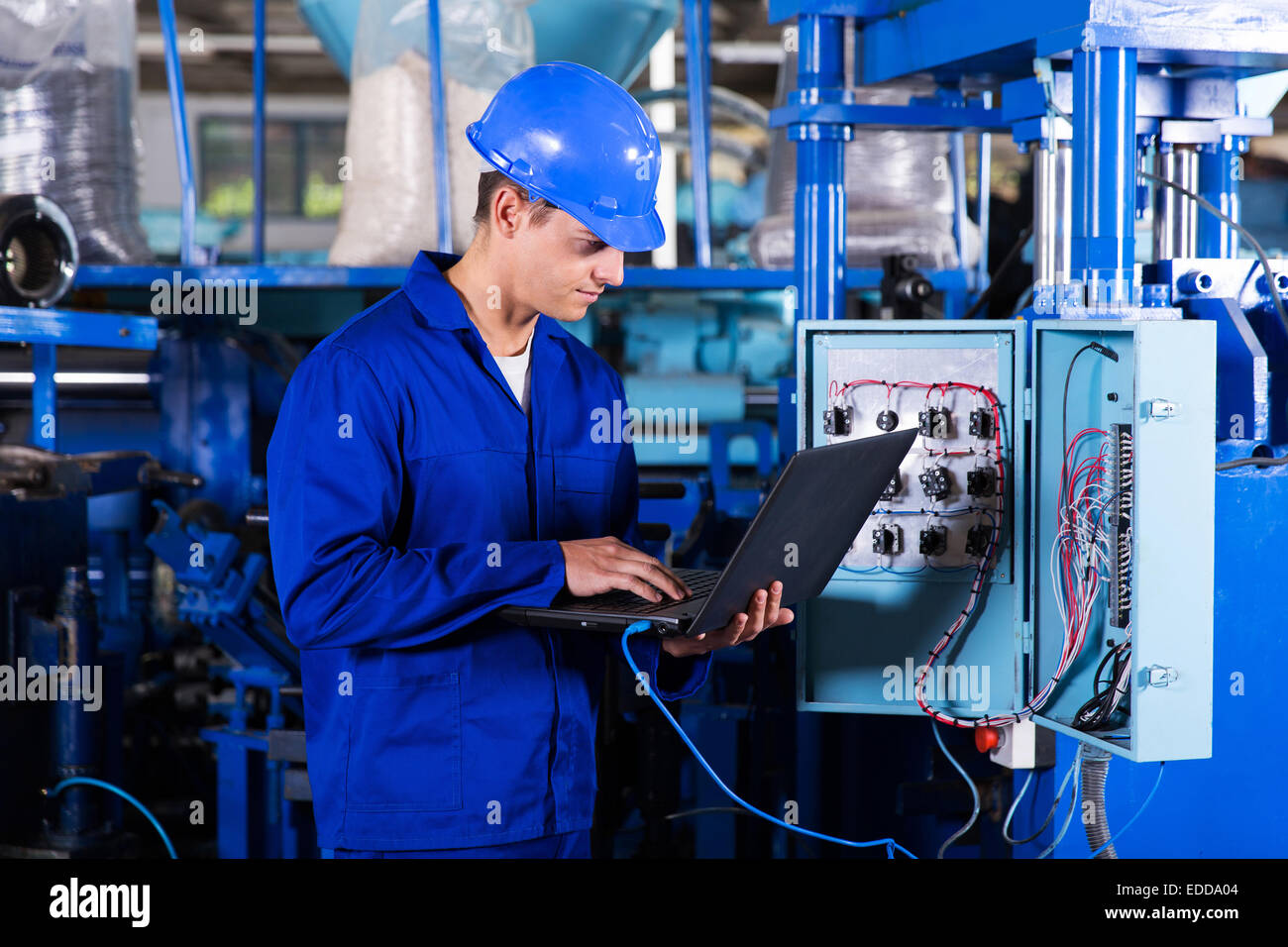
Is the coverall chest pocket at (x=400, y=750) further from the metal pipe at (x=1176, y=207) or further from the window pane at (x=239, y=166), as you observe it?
the window pane at (x=239, y=166)

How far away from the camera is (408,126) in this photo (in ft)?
12.4

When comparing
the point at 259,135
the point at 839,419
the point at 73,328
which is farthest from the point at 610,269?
Answer: the point at 259,135

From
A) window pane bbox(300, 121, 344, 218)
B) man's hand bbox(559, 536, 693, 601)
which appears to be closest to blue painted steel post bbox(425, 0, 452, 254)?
man's hand bbox(559, 536, 693, 601)

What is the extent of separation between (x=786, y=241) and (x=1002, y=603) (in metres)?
2.04

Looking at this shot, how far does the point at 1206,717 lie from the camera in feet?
6.61

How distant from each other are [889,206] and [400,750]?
3.05 metres

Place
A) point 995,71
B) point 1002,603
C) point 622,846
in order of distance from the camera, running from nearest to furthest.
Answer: point 1002,603, point 995,71, point 622,846

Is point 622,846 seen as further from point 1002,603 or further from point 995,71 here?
point 995,71

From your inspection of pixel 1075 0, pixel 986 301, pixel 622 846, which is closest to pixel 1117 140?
pixel 1075 0

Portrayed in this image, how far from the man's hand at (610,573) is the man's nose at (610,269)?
393 mm

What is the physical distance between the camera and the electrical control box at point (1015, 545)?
6.52 feet

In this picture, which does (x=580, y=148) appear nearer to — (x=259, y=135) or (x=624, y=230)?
(x=624, y=230)

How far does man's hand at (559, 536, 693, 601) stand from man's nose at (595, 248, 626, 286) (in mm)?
393

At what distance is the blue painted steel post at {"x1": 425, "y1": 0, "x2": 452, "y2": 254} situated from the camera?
3641 mm
